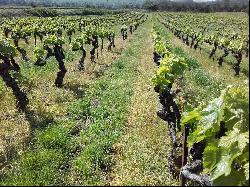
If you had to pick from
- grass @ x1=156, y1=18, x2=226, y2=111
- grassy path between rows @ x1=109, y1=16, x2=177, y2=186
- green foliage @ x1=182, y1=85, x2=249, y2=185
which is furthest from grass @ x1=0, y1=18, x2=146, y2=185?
green foliage @ x1=182, y1=85, x2=249, y2=185

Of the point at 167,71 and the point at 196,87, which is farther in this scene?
the point at 196,87

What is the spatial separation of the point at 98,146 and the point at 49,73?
12.4m

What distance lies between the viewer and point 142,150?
12.7 m

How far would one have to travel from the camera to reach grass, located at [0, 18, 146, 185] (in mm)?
10953

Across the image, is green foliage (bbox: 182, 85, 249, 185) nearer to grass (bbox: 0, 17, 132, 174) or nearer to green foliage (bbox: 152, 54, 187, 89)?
green foliage (bbox: 152, 54, 187, 89)

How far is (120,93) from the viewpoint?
782 inches

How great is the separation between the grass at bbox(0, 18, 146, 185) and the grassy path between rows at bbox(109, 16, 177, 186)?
35 centimetres

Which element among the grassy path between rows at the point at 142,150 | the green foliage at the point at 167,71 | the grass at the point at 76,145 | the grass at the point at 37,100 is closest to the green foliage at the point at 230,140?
the grassy path between rows at the point at 142,150

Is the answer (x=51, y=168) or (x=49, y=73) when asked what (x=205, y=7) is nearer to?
(x=49, y=73)

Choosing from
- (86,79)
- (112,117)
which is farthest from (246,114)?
(86,79)

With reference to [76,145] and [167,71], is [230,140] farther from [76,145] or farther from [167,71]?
[167,71]

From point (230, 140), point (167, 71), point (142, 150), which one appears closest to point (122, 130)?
point (142, 150)

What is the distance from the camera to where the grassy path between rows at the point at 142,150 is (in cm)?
1092

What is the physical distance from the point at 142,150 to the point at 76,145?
2.09 m
